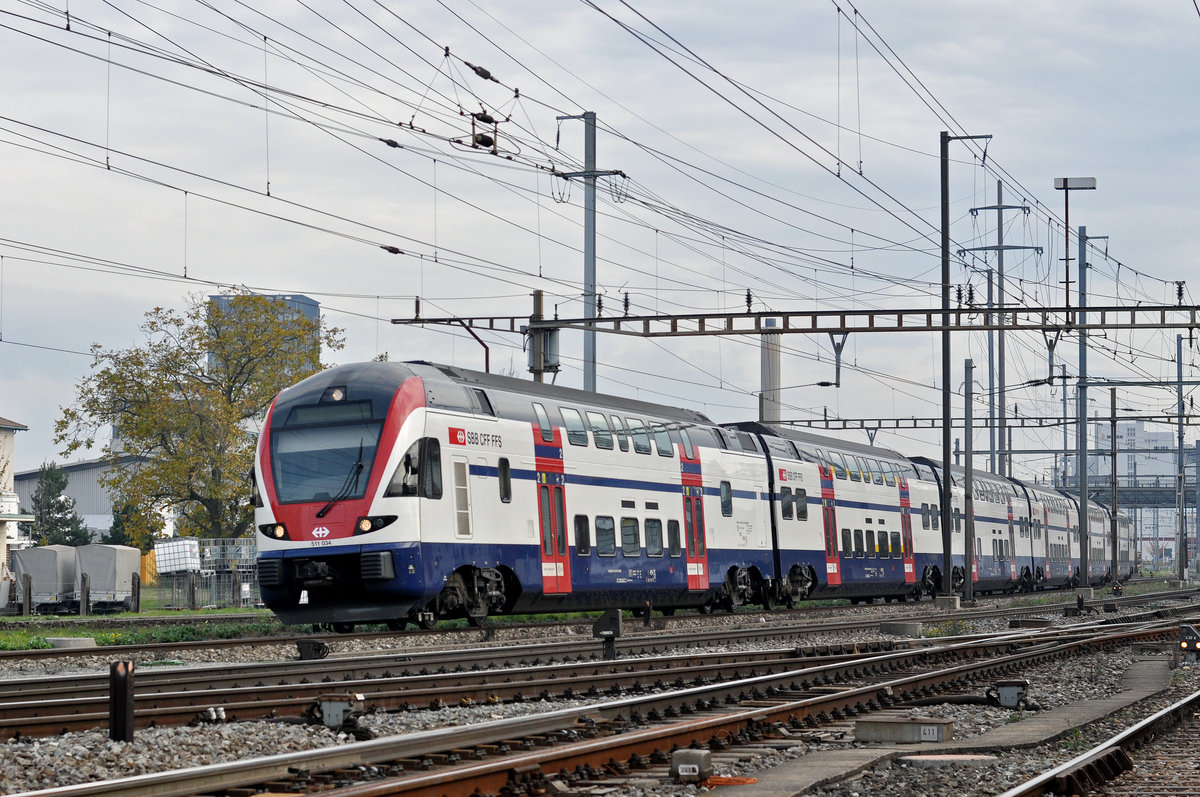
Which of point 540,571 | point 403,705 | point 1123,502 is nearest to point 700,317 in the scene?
point 540,571

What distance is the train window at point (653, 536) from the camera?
28656mm

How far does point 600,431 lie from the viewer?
1075 inches

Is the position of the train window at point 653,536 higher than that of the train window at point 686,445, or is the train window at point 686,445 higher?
the train window at point 686,445

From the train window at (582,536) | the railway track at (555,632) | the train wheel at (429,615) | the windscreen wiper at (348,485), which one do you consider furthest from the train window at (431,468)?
the train window at (582,536)

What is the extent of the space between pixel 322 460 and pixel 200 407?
110 ft

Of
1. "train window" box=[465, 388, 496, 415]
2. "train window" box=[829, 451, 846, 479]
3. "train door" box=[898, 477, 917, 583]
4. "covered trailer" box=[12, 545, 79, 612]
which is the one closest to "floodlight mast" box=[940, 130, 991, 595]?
"train door" box=[898, 477, 917, 583]

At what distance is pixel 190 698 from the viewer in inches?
535

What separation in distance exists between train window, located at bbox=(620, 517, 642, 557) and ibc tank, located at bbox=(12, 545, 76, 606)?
87.8 feet

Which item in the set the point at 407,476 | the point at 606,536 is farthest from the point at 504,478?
the point at 606,536

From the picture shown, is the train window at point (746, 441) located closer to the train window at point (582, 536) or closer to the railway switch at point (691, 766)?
the train window at point (582, 536)

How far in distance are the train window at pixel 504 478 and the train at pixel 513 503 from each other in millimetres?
33

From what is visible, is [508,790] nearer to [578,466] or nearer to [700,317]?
[578,466]

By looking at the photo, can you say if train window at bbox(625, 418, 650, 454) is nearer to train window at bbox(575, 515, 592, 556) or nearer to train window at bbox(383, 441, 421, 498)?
train window at bbox(575, 515, 592, 556)

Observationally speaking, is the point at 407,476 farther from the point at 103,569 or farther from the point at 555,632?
the point at 103,569
